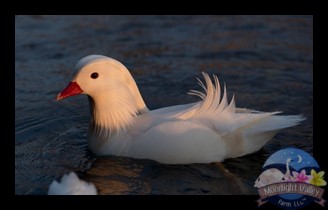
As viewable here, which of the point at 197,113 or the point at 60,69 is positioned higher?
the point at 60,69

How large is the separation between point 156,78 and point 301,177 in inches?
170

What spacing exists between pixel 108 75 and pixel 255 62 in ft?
12.2

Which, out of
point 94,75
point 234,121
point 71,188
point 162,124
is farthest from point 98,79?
point 71,188

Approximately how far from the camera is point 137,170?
272 inches

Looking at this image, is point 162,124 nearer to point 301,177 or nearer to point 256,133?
point 256,133

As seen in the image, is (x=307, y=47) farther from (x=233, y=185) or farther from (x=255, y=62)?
(x=233, y=185)

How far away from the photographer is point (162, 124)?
6902 mm

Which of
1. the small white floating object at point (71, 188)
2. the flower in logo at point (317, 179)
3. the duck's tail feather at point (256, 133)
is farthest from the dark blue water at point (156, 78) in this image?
the flower in logo at point (317, 179)

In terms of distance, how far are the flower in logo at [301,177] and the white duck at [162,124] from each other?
121 cm

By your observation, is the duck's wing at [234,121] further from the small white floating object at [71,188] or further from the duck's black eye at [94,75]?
the small white floating object at [71,188]

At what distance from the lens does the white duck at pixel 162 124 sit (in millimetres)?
6879
